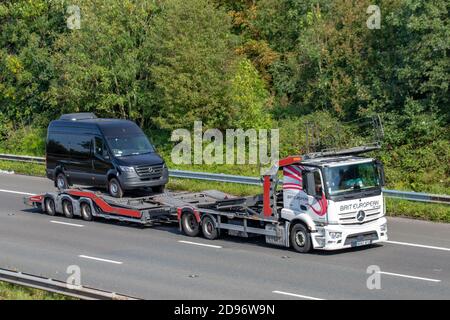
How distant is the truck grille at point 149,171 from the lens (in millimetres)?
25672

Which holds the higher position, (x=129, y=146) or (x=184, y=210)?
(x=129, y=146)

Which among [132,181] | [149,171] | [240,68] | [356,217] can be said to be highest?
[240,68]

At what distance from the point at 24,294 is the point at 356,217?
7806 mm

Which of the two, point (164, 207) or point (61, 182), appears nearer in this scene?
point (164, 207)

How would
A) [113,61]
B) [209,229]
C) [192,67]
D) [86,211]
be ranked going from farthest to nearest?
[113,61], [192,67], [86,211], [209,229]

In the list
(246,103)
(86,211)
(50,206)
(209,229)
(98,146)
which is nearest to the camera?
(209,229)

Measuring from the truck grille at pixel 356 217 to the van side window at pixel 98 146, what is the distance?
353 inches

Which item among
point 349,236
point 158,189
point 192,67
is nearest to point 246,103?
point 192,67

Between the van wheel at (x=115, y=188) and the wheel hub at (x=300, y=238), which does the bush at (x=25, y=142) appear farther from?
the wheel hub at (x=300, y=238)

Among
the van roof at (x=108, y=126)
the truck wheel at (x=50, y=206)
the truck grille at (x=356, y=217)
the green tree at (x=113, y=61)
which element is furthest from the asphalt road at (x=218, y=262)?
the green tree at (x=113, y=61)

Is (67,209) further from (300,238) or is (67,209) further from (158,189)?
(300,238)

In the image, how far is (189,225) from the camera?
23031mm
